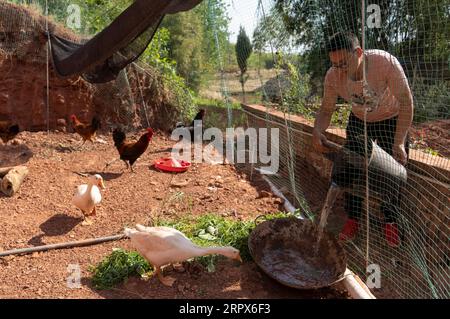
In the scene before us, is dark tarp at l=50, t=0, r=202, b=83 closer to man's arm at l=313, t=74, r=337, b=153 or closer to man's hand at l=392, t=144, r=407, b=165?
man's arm at l=313, t=74, r=337, b=153

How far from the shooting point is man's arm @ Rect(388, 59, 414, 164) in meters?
2.42

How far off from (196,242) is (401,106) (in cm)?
168

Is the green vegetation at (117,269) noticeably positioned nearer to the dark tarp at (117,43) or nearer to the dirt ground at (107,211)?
the dirt ground at (107,211)

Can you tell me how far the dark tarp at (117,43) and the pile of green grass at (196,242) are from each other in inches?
63.1

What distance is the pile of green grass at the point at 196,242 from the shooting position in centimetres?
242

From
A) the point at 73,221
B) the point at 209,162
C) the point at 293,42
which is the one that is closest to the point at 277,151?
the point at 209,162

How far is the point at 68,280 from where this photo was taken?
7.99 ft

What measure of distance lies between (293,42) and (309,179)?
1.51 meters

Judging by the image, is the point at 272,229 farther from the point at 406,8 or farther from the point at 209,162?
the point at 209,162

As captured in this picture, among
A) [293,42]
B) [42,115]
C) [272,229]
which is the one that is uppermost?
[293,42]

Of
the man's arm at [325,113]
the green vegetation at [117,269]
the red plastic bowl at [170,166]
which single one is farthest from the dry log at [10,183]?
the man's arm at [325,113]
